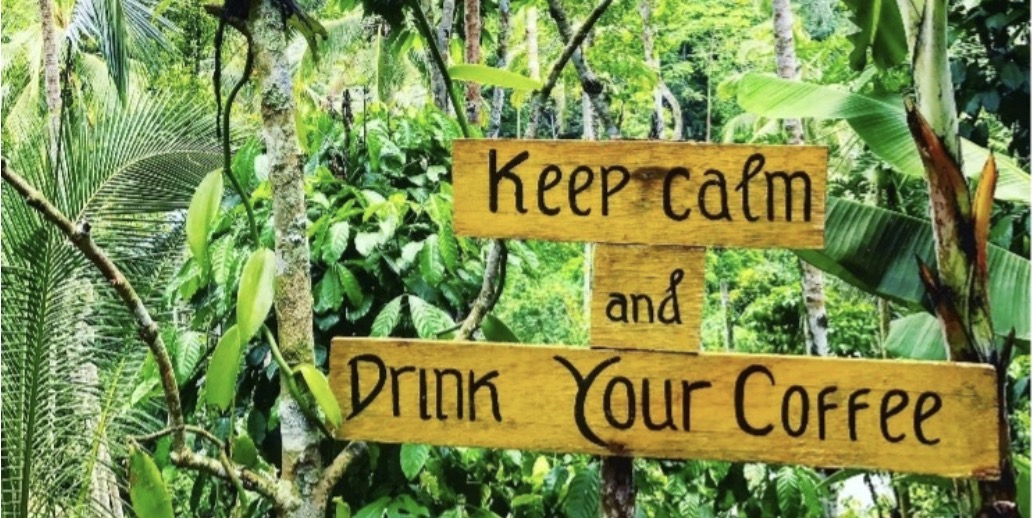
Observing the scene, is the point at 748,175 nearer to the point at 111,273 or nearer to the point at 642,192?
the point at 642,192

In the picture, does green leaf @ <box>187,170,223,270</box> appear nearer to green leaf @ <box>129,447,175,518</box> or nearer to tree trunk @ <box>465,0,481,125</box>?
green leaf @ <box>129,447,175,518</box>

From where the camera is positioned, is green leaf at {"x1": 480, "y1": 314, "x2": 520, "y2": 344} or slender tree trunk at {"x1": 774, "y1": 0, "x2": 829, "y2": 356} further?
slender tree trunk at {"x1": 774, "y1": 0, "x2": 829, "y2": 356}

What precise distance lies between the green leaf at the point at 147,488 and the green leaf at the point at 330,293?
2.06ft

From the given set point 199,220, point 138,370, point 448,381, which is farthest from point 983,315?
point 138,370

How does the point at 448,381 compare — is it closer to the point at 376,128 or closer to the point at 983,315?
the point at 983,315

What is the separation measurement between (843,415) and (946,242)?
323mm

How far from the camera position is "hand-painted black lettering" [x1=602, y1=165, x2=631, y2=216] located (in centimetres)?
97

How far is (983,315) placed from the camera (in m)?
1.09

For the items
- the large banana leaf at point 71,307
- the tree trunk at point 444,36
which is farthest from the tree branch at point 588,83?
the tree trunk at point 444,36

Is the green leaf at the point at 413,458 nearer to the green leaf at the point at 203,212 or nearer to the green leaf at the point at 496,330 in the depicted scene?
the green leaf at the point at 496,330

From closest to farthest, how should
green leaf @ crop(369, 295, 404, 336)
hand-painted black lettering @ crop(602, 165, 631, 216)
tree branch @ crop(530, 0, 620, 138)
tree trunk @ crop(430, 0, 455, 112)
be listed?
hand-painted black lettering @ crop(602, 165, 631, 216)
tree branch @ crop(530, 0, 620, 138)
green leaf @ crop(369, 295, 404, 336)
tree trunk @ crop(430, 0, 455, 112)

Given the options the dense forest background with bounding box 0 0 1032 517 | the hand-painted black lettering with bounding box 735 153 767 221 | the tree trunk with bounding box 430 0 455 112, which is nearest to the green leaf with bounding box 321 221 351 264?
the dense forest background with bounding box 0 0 1032 517

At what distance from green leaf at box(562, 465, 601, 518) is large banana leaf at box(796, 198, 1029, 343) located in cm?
49

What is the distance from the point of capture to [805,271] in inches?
135
